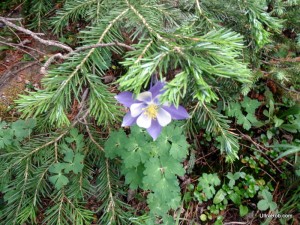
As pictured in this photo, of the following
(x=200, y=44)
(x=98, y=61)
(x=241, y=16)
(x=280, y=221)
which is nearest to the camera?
(x=200, y=44)

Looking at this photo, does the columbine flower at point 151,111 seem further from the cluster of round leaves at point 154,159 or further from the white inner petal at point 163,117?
the cluster of round leaves at point 154,159

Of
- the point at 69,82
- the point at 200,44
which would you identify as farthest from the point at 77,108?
the point at 200,44

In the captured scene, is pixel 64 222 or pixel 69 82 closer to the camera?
pixel 69 82

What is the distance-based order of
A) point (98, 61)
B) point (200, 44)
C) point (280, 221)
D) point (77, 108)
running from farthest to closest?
1. point (77, 108)
2. point (280, 221)
3. point (98, 61)
4. point (200, 44)

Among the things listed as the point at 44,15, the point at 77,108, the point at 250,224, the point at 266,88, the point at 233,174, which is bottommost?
the point at 250,224

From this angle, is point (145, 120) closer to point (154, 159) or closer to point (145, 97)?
point (145, 97)

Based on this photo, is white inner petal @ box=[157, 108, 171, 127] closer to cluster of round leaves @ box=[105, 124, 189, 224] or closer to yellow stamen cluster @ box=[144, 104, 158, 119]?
yellow stamen cluster @ box=[144, 104, 158, 119]

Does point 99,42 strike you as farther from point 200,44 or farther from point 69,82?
point 200,44

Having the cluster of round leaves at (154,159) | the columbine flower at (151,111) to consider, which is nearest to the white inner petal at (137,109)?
the columbine flower at (151,111)
